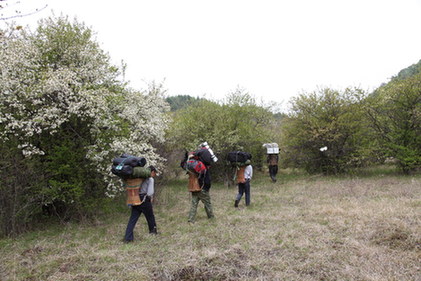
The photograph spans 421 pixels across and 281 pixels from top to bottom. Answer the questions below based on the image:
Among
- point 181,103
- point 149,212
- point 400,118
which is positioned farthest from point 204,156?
point 181,103

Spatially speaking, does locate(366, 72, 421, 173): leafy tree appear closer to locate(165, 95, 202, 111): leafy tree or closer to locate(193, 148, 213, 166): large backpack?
locate(165, 95, 202, 111): leafy tree

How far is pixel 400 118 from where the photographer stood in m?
13.1

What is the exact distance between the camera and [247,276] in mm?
3826

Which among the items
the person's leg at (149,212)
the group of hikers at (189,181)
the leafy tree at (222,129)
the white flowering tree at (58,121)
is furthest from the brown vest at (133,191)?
the leafy tree at (222,129)

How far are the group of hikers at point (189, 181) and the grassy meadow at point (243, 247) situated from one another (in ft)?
1.31

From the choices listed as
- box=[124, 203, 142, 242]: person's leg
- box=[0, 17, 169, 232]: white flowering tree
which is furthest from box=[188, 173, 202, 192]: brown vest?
box=[0, 17, 169, 232]: white flowering tree

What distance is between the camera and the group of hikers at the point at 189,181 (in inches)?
221

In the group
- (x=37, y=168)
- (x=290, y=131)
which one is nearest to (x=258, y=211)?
(x=37, y=168)

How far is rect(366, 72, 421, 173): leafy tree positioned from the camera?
1260cm

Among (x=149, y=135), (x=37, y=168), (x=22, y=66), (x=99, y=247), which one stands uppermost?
(x=22, y=66)

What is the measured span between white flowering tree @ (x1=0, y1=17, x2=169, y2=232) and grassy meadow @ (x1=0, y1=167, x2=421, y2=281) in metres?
1.06

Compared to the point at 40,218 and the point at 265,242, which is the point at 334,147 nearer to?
the point at 265,242

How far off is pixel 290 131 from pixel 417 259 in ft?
38.6

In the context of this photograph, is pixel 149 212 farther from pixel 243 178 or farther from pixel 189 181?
pixel 243 178
